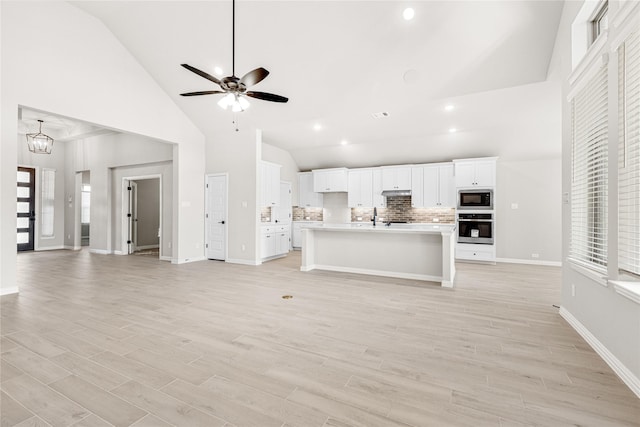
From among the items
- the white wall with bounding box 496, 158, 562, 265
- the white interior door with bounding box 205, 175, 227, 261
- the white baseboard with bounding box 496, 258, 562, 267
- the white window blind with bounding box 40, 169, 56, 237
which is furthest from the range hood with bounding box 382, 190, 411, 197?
the white window blind with bounding box 40, 169, 56, 237

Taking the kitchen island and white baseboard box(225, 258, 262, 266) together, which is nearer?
the kitchen island

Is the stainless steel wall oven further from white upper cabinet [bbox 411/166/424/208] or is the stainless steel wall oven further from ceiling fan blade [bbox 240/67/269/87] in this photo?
ceiling fan blade [bbox 240/67/269/87]

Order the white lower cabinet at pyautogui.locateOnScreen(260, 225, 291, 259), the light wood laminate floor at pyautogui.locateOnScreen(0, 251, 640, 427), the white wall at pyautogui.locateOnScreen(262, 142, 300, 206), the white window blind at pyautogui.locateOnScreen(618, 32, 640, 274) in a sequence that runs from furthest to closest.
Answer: the white wall at pyautogui.locateOnScreen(262, 142, 300, 206) → the white lower cabinet at pyautogui.locateOnScreen(260, 225, 291, 259) → the white window blind at pyautogui.locateOnScreen(618, 32, 640, 274) → the light wood laminate floor at pyautogui.locateOnScreen(0, 251, 640, 427)

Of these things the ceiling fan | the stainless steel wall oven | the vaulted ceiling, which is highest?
the vaulted ceiling

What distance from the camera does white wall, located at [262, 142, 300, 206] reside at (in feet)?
26.4

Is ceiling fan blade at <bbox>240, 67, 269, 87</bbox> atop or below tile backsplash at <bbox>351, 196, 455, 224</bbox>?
atop

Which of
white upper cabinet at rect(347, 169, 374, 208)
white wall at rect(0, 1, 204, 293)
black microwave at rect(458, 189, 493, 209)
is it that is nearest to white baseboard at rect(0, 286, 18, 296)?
white wall at rect(0, 1, 204, 293)

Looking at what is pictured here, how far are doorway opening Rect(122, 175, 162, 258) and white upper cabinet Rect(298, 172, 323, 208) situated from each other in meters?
4.24

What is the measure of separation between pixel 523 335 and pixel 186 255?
652 cm

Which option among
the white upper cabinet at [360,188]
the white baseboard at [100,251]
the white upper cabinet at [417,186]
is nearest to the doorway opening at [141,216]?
the white baseboard at [100,251]

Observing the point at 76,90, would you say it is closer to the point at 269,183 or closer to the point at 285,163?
the point at 269,183

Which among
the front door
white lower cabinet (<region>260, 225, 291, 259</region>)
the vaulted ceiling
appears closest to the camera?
the vaulted ceiling

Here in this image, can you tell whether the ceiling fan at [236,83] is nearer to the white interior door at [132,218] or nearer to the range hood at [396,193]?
the range hood at [396,193]

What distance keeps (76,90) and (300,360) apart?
224 inches
